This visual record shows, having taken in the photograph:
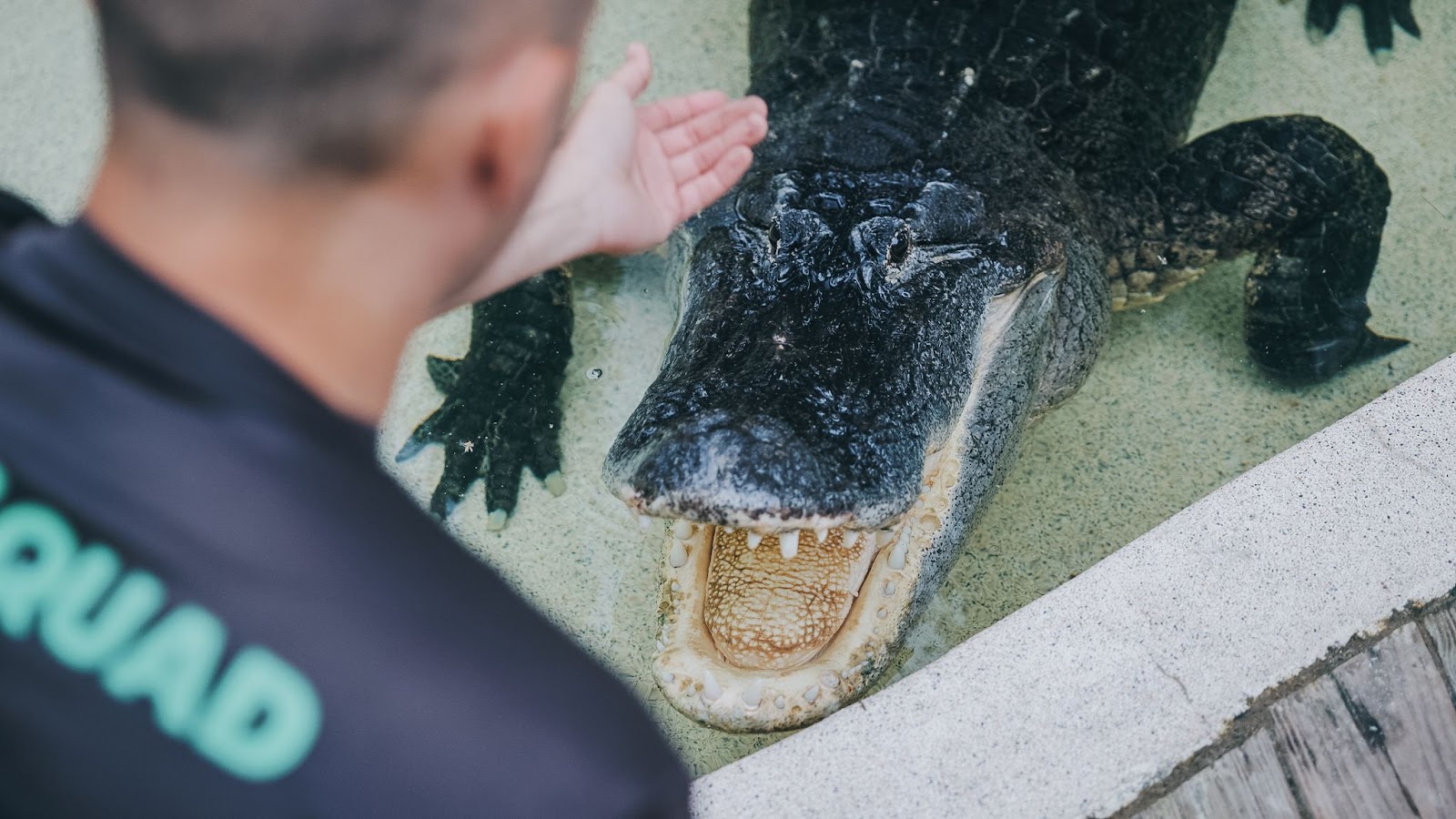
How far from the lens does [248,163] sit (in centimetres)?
58

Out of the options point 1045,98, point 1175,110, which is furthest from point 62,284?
point 1175,110

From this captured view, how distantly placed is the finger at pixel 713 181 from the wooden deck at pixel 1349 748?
1115 mm

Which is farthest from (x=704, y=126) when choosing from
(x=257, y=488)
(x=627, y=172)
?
(x=257, y=488)

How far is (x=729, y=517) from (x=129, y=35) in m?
0.97

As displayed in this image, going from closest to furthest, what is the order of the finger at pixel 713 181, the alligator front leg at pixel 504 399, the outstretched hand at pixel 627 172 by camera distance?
the outstretched hand at pixel 627 172 < the finger at pixel 713 181 < the alligator front leg at pixel 504 399

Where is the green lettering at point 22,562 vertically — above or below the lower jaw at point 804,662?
above

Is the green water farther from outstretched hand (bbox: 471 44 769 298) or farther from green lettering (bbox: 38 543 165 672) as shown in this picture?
green lettering (bbox: 38 543 165 672)

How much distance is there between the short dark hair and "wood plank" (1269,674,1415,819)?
4.79 ft

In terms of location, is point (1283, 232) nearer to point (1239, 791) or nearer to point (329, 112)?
point (1239, 791)

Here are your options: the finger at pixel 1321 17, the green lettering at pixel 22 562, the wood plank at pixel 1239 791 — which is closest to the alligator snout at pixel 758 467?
the wood plank at pixel 1239 791

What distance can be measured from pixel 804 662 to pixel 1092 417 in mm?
1130

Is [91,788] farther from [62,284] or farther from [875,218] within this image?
[875,218]

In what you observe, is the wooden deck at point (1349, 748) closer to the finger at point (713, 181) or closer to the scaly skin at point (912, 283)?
the scaly skin at point (912, 283)

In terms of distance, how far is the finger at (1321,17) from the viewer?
3.07 m
